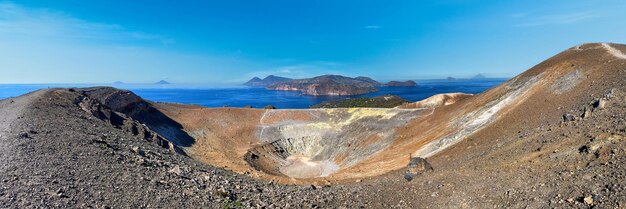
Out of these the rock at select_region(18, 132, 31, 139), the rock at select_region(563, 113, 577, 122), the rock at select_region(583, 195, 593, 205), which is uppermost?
the rock at select_region(563, 113, 577, 122)

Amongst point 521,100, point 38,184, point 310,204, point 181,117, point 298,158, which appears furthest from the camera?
point 181,117

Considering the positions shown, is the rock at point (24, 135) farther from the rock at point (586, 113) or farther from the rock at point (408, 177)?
the rock at point (586, 113)

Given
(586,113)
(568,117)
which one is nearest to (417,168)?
(568,117)

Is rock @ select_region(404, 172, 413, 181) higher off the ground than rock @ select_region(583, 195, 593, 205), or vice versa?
rock @ select_region(583, 195, 593, 205)

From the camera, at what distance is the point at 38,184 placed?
11945 millimetres

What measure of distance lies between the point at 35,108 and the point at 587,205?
99.3 ft

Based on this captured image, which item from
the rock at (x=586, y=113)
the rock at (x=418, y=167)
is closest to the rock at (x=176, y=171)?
the rock at (x=418, y=167)

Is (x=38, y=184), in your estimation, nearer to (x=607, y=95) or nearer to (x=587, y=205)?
(x=587, y=205)

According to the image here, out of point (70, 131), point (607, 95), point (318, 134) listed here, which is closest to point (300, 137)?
point (318, 134)

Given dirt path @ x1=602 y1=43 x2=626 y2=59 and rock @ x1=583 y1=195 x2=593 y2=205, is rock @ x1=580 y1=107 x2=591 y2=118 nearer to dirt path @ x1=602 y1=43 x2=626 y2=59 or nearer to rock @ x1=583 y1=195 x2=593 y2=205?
rock @ x1=583 y1=195 x2=593 y2=205

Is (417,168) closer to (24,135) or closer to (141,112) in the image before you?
(24,135)

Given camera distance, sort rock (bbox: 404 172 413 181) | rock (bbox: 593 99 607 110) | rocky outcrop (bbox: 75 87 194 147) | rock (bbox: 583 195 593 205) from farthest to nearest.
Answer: rocky outcrop (bbox: 75 87 194 147)
rock (bbox: 404 172 413 181)
rock (bbox: 593 99 607 110)
rock (bbox: 583 195 593 205)

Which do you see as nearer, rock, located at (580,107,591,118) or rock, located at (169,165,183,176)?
rock, located at (169,165,183,176)

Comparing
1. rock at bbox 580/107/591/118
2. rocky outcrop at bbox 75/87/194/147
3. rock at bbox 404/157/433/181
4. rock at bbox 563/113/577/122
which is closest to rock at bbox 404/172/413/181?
rock at bbox 404/157/433/181
